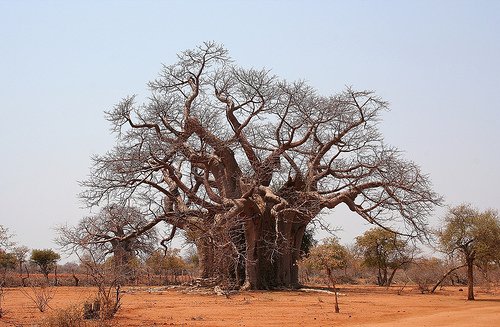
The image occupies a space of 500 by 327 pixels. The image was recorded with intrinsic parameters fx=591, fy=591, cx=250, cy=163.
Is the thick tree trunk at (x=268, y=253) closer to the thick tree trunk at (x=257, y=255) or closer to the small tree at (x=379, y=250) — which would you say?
the thick tree trunk at (x=257, y=255)

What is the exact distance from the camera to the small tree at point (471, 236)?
20.0 metres

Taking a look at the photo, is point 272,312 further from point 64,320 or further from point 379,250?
point 379,250

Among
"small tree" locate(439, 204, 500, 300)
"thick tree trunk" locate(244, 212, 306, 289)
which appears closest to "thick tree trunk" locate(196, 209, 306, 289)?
"thick tree trunk" locate(244, 212, 306, 289)

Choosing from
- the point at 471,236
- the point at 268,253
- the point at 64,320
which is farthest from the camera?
the point at 268,253

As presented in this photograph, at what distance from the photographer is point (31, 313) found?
45.0 ft

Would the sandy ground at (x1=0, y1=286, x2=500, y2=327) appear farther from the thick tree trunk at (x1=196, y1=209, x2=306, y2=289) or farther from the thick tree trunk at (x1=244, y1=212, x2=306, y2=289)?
the thick tree trunk at (x1=244, y1=212, x2=306, y2=289)

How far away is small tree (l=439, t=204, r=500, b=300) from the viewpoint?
19984 millimetres

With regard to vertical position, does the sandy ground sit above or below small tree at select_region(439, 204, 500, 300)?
below

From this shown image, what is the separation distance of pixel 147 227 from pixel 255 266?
4297 mm

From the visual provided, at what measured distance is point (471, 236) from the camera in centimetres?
2031

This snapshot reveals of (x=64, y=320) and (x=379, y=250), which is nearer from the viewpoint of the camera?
(x=64, y=320)

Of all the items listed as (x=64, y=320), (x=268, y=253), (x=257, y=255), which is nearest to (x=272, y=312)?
(x=64, y=320)

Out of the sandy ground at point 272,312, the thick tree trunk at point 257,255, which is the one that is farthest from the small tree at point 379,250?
the sandy ground at point 272,312

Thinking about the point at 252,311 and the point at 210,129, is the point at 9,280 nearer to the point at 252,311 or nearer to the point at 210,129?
the point at 210,129
